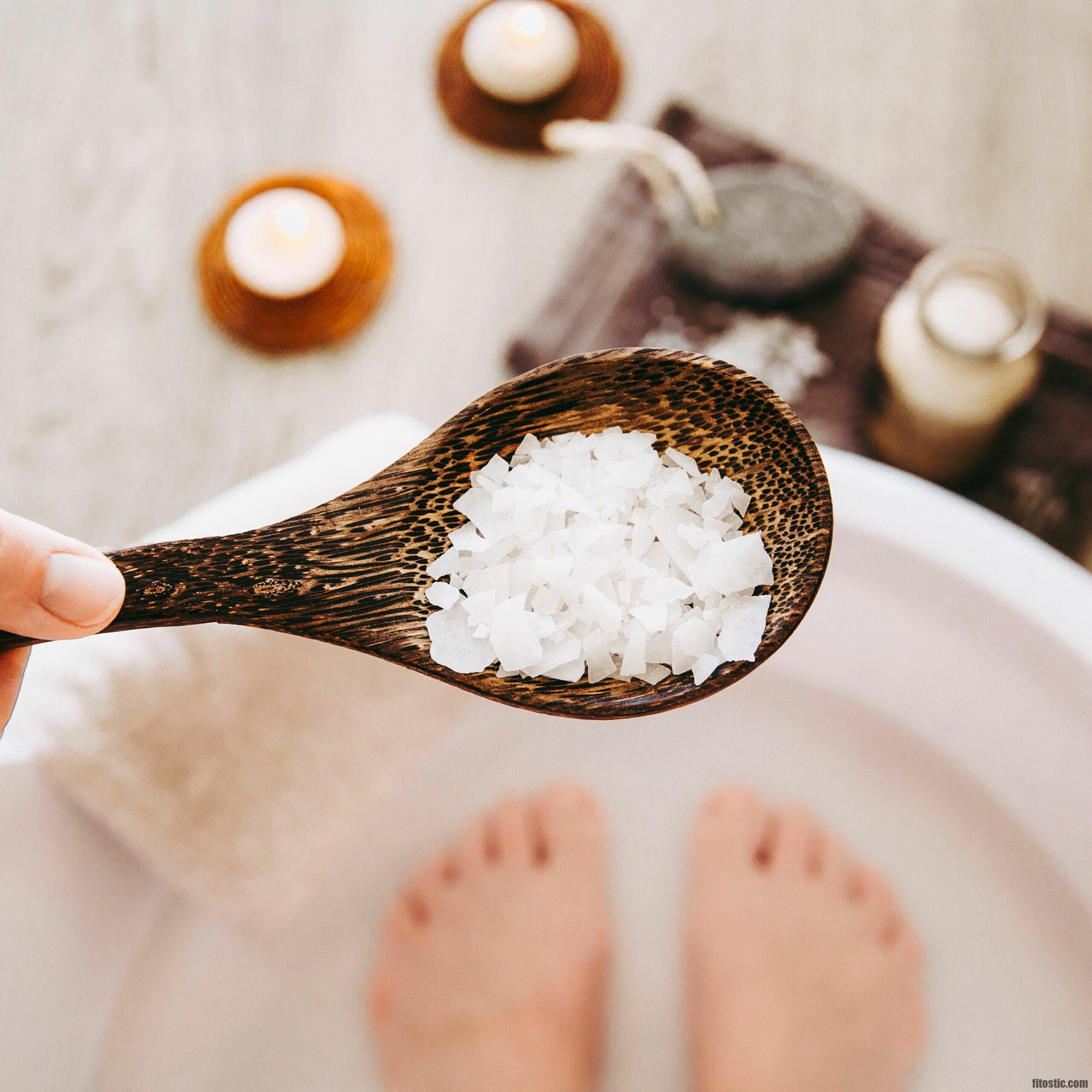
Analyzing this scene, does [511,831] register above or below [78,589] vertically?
below

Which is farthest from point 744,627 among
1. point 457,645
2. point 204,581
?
point 204,581

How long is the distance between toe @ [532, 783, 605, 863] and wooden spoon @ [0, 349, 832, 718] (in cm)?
45

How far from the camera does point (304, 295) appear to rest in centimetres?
90

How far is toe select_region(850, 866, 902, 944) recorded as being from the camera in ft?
2.86

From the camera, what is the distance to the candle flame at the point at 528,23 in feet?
2.82

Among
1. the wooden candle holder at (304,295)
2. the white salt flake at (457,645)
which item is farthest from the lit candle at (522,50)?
the white salt flake at (457,645)

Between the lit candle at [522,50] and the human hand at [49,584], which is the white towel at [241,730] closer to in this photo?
the human hand at [49,584]

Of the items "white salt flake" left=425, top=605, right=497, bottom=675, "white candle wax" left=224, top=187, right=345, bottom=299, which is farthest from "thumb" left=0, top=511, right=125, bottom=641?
"white candle wax" left=224, top=187, right=345, bottom=299

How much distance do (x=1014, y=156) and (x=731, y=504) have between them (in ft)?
2.25

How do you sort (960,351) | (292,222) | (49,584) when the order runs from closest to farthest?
(49,584) < (960,351) < (292,222)

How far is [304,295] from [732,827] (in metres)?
0.66

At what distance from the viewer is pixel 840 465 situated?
667mm

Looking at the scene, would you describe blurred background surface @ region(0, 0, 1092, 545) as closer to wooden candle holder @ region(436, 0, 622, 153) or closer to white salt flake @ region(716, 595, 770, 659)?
wooden candle holder @ region(436, 0, 622, 153)

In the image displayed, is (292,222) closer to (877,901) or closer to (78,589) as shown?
(78,589)
